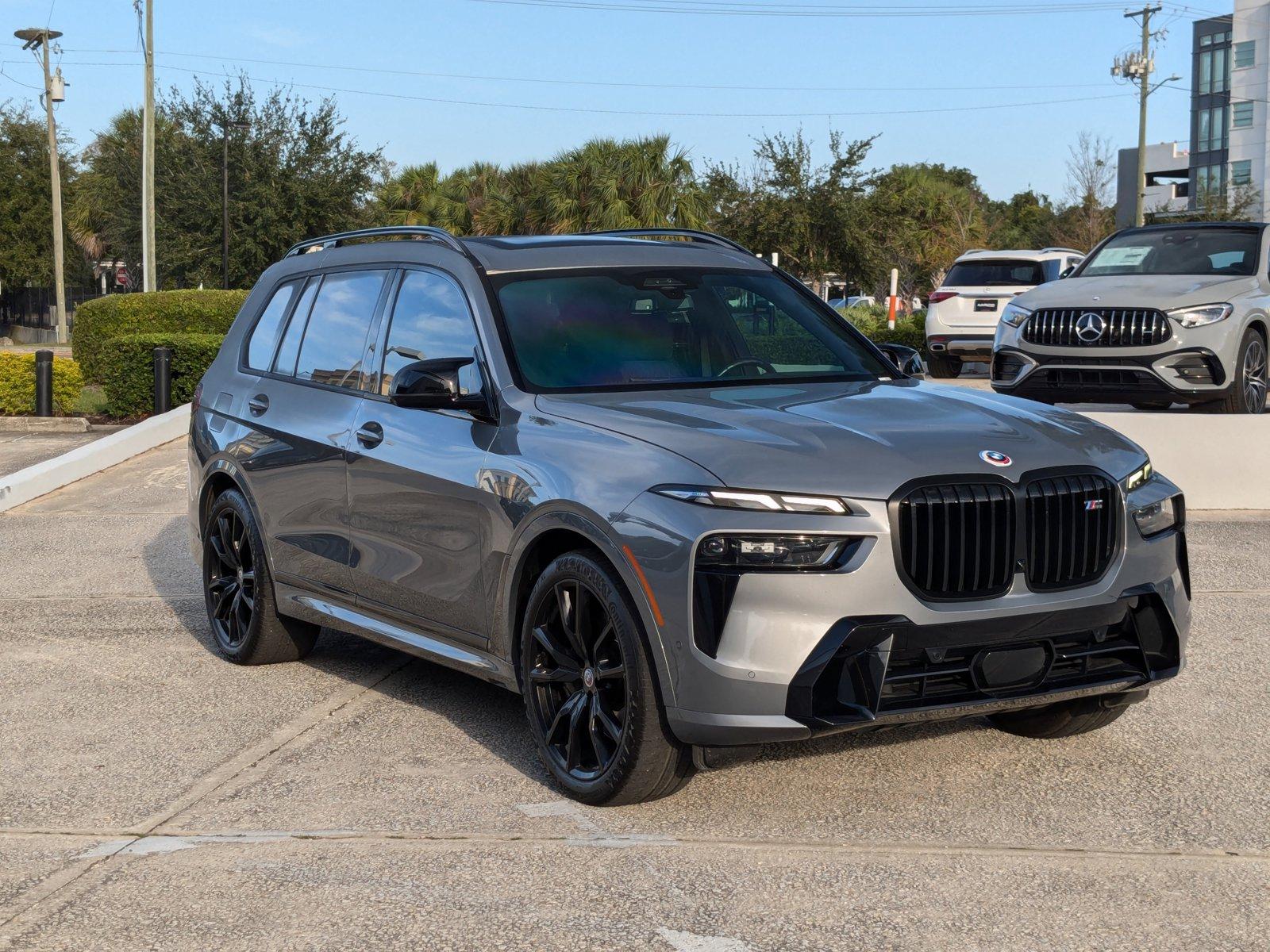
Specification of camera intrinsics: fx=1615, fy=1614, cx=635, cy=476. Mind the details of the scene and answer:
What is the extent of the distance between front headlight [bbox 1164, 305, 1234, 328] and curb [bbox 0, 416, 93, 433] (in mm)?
12966

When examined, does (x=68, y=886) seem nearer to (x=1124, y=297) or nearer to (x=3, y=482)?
(x=3, y=482)

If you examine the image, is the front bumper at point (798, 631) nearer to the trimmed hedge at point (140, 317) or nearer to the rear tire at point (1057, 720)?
the rear tire at point (1057, 720)

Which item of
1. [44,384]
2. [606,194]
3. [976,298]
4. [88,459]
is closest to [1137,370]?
[88,459]

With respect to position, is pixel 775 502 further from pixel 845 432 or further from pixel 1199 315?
pixel 1199 315

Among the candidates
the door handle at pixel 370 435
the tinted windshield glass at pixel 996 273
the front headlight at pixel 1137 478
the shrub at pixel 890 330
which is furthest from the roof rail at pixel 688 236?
the shrub at pixel 890 330

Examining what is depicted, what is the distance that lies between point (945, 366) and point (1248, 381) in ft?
37.7

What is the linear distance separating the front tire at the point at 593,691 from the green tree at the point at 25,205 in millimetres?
66015

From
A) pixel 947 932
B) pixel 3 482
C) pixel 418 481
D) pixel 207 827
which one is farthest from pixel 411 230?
pixel 3 482

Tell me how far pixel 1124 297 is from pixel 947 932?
30.9ft

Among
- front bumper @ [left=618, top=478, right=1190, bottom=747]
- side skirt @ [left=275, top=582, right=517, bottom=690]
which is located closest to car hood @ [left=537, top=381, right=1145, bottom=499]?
front bumper @ [left=618, top=478, right=1190, bottom=747]

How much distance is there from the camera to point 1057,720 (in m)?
5.64

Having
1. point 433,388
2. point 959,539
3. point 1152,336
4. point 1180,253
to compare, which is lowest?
point 959,539

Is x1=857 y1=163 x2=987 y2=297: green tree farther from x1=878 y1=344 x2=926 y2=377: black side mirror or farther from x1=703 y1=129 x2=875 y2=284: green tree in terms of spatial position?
x1=878 y1=344 x2=926 y2=377: black side mirror

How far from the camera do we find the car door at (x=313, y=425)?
21.1 feet
